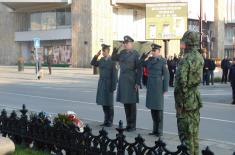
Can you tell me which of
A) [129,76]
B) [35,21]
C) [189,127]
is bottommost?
[189,127]

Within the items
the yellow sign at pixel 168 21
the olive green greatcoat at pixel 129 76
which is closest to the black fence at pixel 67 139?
the olive green greatcoat at pixel 129 76

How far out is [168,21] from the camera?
36469 mm

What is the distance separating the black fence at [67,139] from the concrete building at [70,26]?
1662 inches

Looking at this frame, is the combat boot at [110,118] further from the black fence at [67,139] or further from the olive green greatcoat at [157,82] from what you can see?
the black fence at [67,139]

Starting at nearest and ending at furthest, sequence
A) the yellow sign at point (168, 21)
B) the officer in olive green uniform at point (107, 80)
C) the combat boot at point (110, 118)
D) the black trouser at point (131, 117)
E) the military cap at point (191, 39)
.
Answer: the military cap at point (191, 39), the black trouser at point (131, 117), the officer in olive green uniform at point (107, 80), the combat boot at point (110, 118), the yellow sign at point (168, 21)

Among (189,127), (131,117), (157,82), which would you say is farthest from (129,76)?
(189,127)

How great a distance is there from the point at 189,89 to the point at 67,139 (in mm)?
1825

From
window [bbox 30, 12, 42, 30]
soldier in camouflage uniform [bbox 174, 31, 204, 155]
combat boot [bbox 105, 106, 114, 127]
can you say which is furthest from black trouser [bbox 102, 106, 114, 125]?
window [bbox 30, 12, 42, 30]

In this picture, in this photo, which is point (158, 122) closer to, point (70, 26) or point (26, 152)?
point (26, 152)

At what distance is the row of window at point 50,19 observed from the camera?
55500 millimetres

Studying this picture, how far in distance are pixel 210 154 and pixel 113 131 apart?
5.63m

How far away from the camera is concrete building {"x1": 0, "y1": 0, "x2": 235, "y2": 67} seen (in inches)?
2002

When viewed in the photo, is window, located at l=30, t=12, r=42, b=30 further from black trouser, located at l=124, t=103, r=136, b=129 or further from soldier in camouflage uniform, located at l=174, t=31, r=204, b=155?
soldier in camouflage uniform, located at l=174, t=31, r=204, b=155

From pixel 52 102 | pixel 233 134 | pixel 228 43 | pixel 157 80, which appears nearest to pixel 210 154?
pixel 157 80
